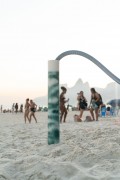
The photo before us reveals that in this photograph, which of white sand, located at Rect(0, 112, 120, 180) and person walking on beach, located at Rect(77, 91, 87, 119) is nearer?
white sand, located at Rect(0, 112, 120, 180)

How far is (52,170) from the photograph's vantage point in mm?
3785

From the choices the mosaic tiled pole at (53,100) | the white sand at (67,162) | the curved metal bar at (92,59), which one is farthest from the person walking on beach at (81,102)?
the white sand at (67,162)

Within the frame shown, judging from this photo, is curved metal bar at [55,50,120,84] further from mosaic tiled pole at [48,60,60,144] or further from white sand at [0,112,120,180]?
white sand at [0,112,120,180]

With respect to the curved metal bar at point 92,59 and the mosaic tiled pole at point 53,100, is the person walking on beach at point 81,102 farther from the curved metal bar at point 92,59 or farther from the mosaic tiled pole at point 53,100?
the mosaic tiled pole at point 53,100

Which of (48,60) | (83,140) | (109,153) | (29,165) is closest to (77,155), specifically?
(109,153)

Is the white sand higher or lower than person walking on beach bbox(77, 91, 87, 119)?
lower

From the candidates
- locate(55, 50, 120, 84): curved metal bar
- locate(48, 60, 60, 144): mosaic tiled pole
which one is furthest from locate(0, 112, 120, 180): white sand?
locate(55, 50, 120, 84): curved metal bar

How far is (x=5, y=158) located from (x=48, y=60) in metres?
1.83

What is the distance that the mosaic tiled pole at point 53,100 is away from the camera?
5.83 m

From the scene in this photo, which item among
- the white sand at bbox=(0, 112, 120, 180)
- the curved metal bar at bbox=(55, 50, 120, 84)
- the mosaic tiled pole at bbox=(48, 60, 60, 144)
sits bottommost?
the white sand at bbox=(0, 112, 120, 180)

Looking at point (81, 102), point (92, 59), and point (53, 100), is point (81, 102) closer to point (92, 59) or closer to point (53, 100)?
point (92, 59)

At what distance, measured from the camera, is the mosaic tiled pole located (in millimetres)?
5828

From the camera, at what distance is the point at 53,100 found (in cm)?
584

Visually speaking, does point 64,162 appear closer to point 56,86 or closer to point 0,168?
point 0,168
